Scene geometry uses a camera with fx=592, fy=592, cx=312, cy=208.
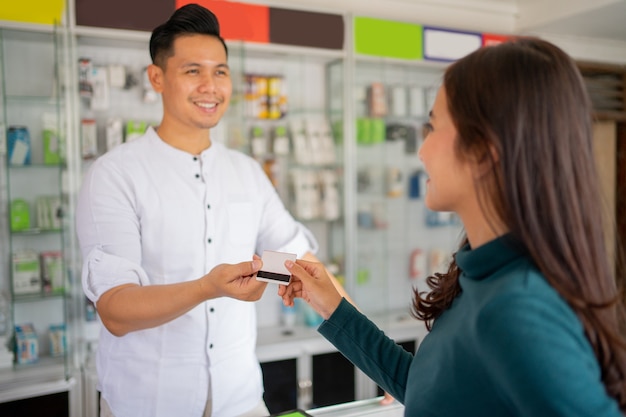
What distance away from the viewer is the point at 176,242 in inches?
75.8

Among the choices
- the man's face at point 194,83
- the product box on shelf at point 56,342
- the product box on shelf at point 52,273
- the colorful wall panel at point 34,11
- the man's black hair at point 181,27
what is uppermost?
the colorful wall panel at point 34,11

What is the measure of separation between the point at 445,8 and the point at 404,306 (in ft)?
7.76

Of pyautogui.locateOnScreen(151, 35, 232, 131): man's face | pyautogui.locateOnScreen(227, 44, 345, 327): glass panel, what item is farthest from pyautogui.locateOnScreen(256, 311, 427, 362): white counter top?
pyautogui.locateOnScreen(151, 35, 232, 131): man's face

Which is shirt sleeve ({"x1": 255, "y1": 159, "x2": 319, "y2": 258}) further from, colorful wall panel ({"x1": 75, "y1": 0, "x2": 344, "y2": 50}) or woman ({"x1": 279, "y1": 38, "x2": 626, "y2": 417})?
colorful wall panel ({"x1": 75, "y1": 0, "x2": 344, "y2": 50})

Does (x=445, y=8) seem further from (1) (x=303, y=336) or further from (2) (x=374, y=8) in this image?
(1) (x=303, y=336)

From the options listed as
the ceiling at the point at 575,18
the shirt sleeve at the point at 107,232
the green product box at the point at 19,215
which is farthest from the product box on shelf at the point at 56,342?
the ceiling at the point at 575,18

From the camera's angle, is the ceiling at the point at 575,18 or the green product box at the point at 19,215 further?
the ceiling at the point at 575,18

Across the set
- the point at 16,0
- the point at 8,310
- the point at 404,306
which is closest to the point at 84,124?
the point at 16,0

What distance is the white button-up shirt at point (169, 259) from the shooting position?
1.78 meters

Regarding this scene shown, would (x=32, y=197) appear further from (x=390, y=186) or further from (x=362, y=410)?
(x=362, y=410)

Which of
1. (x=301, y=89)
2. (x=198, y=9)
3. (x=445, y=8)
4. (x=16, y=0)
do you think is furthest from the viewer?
(x=445, y=8)

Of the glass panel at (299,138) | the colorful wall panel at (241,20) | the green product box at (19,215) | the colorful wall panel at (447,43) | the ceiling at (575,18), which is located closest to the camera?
the green product box at (19,215)

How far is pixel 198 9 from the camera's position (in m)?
2.01

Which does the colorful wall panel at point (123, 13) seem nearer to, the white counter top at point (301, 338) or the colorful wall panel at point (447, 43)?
the colorful wall panel at point (447, 43)
